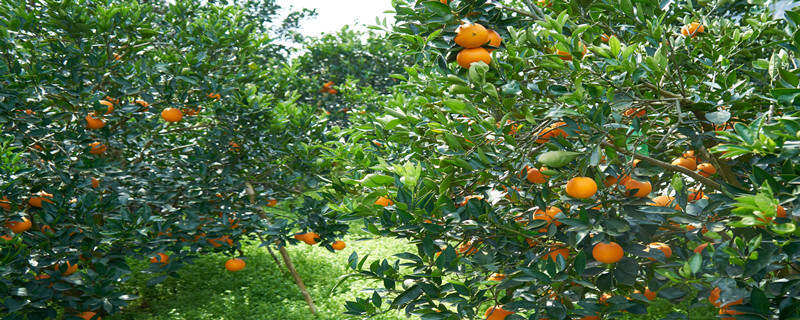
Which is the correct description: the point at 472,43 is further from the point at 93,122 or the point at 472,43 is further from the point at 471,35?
the point at 93,122

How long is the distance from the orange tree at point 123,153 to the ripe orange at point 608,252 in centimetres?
182

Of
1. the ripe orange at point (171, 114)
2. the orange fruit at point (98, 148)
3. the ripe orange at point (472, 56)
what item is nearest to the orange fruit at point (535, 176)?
the ripe orange at point (472, 56)

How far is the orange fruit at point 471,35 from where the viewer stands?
167cm

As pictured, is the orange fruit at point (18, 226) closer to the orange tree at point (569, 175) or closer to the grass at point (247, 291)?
the grass at point (247, 291)

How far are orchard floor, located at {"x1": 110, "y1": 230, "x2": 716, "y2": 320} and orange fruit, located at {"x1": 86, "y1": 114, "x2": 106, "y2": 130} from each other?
1.78 m

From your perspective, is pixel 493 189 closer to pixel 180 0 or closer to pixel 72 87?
pixel 72 87

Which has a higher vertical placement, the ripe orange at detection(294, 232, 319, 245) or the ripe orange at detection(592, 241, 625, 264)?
the ripe orange at detection(294, 232, 319, 245)

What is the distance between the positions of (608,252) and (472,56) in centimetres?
76

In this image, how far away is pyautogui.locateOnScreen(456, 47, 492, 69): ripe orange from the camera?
165 cm

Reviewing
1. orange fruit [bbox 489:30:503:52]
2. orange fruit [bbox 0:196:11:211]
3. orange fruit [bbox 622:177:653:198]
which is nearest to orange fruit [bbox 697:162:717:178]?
orange fruit [bbox 622:177:653:198]

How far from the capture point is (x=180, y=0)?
4.49m

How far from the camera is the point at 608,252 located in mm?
1469

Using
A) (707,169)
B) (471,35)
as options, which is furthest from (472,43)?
(707,169)

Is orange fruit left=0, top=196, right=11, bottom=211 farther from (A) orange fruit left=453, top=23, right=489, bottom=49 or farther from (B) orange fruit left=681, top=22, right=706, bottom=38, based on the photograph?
(B) orange fruit left=681, top=22, right=706, bottom=38
